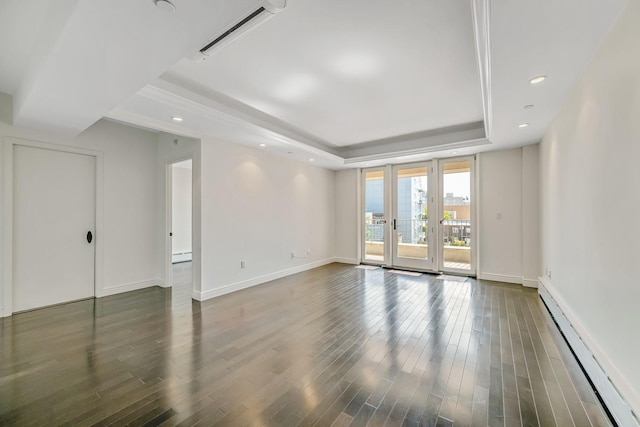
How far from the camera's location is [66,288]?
152 inches

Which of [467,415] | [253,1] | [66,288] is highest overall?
[253,1]

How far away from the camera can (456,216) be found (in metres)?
5.61

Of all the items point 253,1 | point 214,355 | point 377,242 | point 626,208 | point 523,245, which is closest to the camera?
point 253,1

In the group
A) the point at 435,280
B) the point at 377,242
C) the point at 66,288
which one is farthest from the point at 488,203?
the point at 66,288

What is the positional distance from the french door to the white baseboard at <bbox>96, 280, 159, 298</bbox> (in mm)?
4756

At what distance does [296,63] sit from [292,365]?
2892mm

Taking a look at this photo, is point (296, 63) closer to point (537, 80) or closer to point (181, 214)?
point (537, 80)

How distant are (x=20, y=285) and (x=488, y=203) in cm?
748

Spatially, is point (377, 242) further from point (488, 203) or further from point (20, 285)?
point (20, 285)

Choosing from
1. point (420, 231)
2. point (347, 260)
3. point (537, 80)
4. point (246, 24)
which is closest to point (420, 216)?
point (420, 231)

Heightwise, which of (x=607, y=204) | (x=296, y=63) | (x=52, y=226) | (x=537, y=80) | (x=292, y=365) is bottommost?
(x=292, y=365)

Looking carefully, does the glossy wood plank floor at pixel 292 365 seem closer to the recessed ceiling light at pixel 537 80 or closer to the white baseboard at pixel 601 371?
the white baseboard at pixel 601 371

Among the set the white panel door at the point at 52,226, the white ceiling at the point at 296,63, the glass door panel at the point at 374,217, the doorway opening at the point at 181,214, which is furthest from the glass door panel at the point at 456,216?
the white panel door at the point at 52,226

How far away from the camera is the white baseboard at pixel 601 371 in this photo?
1.56m
